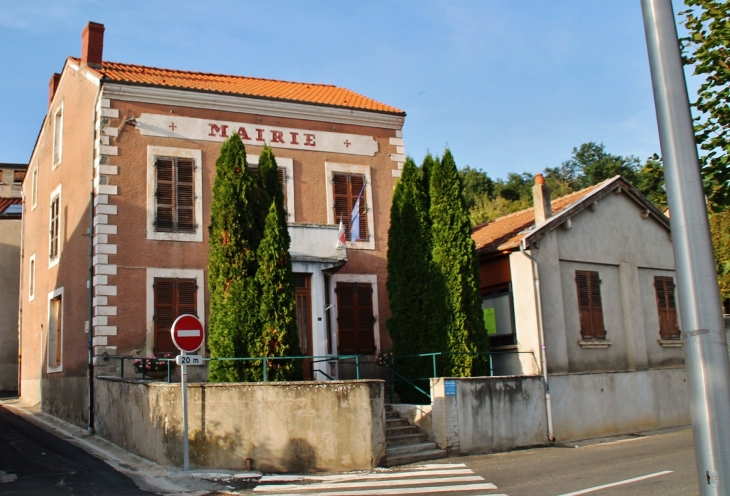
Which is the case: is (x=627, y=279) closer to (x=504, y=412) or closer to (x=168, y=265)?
(x=504, y=412)

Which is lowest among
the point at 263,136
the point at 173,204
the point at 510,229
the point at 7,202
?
the point at 510,229

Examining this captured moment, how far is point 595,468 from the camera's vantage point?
12.2m

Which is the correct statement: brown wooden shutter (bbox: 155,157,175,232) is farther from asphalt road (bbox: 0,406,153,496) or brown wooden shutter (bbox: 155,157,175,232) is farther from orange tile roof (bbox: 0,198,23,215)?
orange tile roof (bbox: 0,198,23,215)

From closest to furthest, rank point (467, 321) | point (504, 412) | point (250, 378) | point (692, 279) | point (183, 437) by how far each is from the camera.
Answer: point (692, 279) → point (183, 437) → point (250, 378) → point (504, 412) → point (467, 321)

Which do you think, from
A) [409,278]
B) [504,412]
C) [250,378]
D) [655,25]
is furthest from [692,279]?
[409,278]

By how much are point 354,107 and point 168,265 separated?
6.32 meters

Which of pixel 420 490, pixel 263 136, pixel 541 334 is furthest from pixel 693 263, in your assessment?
pixel 263 136

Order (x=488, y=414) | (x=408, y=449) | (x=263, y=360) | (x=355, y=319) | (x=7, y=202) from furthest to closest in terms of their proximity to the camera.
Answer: (x=7, y=202)
(x=355, y=319)
(x=488, y=414)
(x=408, y=449)
(x=263, y=360)

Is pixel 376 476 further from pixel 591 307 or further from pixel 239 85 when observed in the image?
pixel 239 85

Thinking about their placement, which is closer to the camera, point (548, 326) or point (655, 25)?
point (655, 25)

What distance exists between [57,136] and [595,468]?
1695cm

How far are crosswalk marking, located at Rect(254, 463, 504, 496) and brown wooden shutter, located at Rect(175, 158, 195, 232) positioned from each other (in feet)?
24.0

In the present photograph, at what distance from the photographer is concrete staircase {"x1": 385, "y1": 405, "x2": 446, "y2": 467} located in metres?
13.3

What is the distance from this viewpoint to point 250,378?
13.8m
